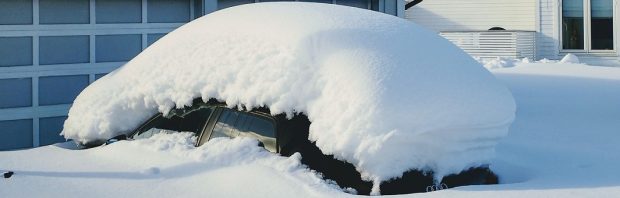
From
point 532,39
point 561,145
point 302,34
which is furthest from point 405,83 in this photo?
point 532,39

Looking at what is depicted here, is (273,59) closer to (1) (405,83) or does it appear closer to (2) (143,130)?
(1) (405,83)

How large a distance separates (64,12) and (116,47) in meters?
0.71

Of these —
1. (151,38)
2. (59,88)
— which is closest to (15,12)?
(59,88)

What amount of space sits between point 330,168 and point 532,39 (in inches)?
687

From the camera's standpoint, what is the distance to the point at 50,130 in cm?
923

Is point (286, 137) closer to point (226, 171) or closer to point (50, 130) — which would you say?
point (226, 171)

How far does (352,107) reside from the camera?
5.30 m

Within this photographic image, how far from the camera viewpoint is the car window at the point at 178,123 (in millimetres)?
6164

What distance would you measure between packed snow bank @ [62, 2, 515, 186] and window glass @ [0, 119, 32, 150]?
8.13 ft

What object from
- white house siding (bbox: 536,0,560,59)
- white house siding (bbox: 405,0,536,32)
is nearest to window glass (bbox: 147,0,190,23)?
white house siding (bbox: 536,0,560,59)

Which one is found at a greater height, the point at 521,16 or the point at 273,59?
the point at 521,16

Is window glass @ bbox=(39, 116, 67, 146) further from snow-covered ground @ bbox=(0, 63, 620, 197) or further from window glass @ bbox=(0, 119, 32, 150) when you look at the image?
snow-covered ground @ bbox=(0, 63, 620, 197)

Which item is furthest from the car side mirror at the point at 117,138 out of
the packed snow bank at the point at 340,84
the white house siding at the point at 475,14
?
the white house siding at the point at 475,14

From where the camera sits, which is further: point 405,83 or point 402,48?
point 402,48
